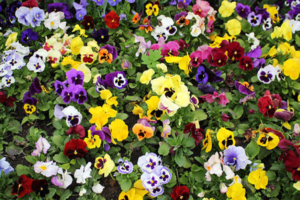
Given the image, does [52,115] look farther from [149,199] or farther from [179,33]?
→ [179,33]

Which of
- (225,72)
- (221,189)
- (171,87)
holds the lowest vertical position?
(221,189)

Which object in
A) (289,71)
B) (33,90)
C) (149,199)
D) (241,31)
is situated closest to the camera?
(149,199)

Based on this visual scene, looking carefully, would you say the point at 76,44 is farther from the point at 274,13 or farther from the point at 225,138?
the point at 274,13

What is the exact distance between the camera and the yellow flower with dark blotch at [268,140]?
2.38m

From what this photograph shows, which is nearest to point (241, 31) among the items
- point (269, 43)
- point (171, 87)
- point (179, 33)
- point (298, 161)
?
point (269, 43)

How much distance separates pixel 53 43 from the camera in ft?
10.4

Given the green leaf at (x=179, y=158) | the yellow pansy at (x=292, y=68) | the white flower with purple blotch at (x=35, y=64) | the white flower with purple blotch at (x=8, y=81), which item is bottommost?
the green leaf at (x=179, y=158)

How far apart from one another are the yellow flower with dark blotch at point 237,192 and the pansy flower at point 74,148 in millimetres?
1237

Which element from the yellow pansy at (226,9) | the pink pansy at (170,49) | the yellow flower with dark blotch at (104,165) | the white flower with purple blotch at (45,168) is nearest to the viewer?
the white flower with purple blotch at (45,168)

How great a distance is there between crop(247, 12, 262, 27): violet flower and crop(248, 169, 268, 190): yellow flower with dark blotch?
2.19 metres

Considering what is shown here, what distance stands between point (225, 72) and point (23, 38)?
7.93 ft

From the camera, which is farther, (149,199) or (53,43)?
(53,43)

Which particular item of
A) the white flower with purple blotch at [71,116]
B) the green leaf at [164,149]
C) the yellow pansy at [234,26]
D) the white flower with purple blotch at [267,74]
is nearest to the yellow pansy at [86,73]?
the white flower with purple blotch at [71,116]

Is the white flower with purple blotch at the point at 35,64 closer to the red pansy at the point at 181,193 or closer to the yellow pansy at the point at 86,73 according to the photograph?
the yellow pansy at the point at 86,73
